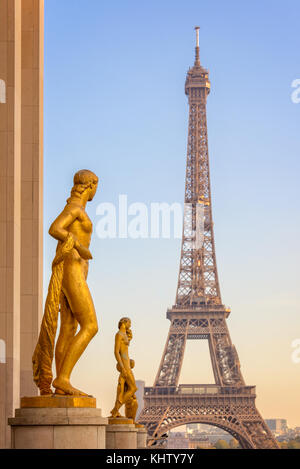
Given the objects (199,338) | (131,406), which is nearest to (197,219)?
(199,338)

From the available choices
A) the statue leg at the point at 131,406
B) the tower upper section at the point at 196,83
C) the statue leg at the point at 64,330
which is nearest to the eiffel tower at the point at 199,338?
the tower upper section at the point at 196,83

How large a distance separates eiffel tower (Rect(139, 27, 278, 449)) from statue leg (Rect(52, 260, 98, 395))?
5173cm

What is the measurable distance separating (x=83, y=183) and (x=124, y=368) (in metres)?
9.11

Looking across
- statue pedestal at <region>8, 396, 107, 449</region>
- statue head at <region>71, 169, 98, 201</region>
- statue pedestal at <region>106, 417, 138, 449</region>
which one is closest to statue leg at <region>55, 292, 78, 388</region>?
statue pedestal at <region>8, 396, 107, 449</region>

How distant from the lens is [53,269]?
10281 millimetres

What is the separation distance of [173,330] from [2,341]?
59.9m

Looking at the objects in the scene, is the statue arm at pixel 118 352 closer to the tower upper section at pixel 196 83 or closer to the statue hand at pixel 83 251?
the statue hand at pixel 83 251

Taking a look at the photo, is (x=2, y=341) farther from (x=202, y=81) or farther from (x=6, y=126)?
(x=202, y=81)

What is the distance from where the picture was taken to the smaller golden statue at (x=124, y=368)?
18828mm

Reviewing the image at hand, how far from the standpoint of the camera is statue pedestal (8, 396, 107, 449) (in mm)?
9555

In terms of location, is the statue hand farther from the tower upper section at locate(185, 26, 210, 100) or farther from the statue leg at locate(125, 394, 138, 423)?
the tower upper section at locate(185, 26, 210, 100)
